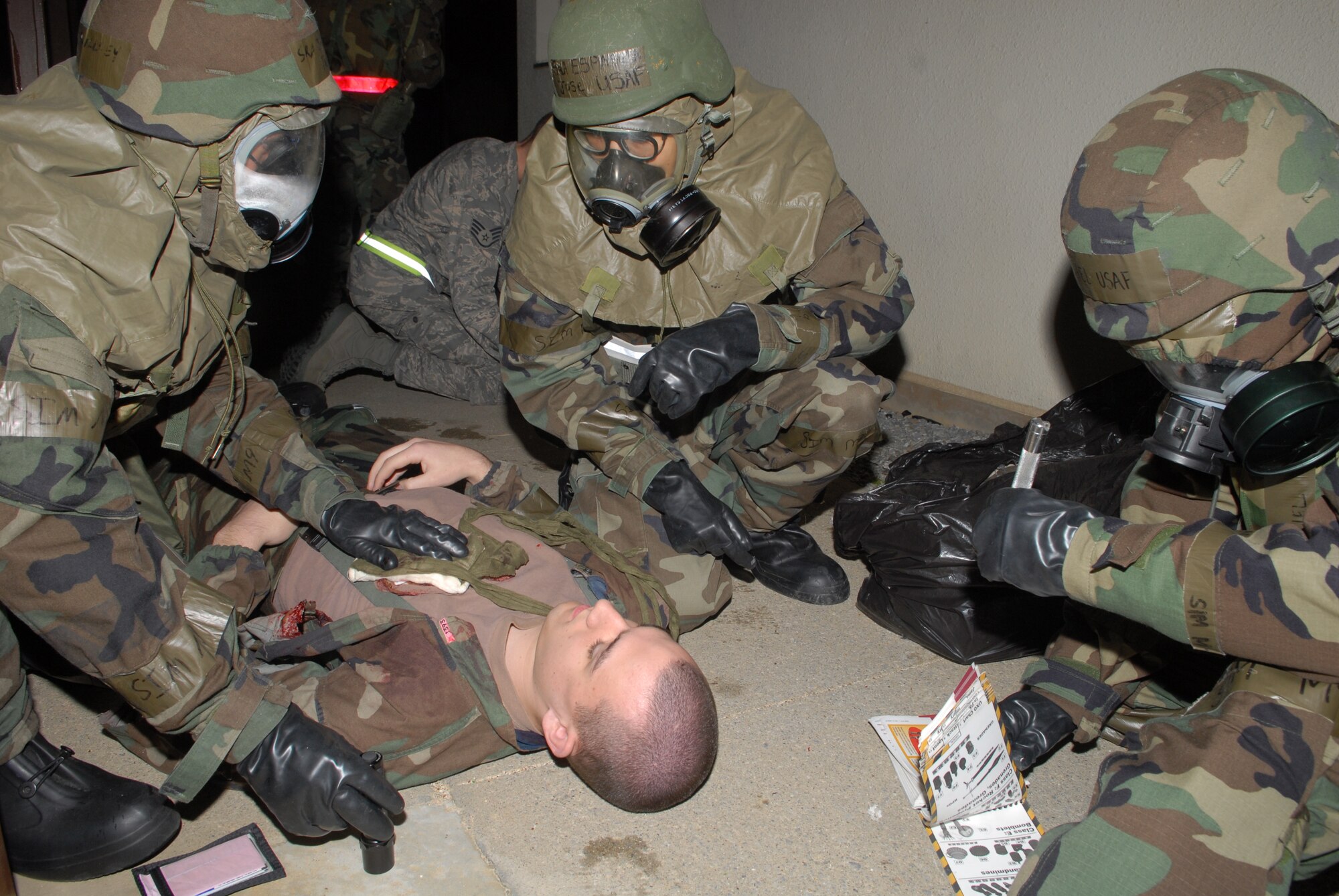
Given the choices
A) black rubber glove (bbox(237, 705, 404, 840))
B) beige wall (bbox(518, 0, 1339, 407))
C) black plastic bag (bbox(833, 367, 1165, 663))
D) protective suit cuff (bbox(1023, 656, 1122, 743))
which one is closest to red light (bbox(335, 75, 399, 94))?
beige wall (bbox(518, 0, 1339, 407))

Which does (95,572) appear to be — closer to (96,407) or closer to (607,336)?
(96,407)

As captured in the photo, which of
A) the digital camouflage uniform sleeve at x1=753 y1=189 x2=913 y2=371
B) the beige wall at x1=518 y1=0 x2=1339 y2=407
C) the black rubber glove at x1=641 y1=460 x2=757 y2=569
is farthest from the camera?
the beige wall at x1=518 y1=0 x2=1339 y2=407

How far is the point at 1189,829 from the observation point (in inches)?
58.7

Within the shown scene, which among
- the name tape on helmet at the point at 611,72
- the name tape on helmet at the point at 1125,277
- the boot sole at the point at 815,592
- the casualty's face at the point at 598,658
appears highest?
the name tape on helmet at the point at 611,72

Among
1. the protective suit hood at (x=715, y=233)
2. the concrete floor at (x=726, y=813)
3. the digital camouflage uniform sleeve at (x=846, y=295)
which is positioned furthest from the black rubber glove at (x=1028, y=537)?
the protective suit hood at (x=715, y=233)

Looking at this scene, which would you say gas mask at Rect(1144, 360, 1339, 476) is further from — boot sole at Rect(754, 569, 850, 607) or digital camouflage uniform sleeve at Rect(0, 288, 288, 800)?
digital camouflage uniform sleeve at Rect(0, 288, 288, 800)

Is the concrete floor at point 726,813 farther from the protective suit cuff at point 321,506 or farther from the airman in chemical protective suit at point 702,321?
the protective suit cuff at point 321,506

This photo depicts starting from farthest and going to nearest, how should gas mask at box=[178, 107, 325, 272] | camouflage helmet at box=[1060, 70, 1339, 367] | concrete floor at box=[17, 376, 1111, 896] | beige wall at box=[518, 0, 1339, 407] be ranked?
beige wall at box=[518, 0, 1339, 407] → gas mask at box=[178, 107, 325, 272] → concrete floor at box=[17, 376, 1111, 896] → camouflage helmet at box=[1060, 70, 1339, 367]

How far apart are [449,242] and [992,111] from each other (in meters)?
2.50

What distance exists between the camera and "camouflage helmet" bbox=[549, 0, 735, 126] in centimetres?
234

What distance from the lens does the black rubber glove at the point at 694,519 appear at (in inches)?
100

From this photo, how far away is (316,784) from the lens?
1666 millimetres

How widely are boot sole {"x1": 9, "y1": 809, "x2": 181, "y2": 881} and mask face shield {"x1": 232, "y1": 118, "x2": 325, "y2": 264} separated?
4.10ft

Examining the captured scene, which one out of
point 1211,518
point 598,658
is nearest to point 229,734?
point 598,658
